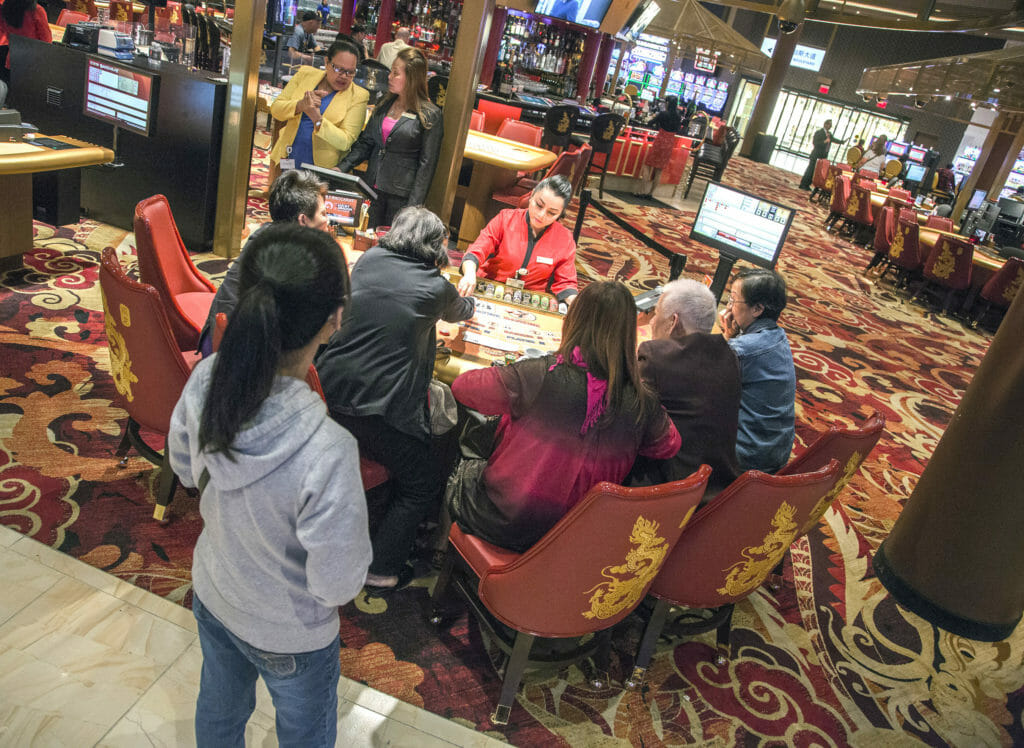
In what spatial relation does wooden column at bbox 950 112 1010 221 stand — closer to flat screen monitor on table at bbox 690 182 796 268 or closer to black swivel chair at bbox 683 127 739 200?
black swivel chair at bbox 683 127 739 200

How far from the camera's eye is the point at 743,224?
4473mm

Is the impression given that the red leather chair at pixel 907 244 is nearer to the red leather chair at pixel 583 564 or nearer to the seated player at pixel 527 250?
the seated player at pixel 527 250

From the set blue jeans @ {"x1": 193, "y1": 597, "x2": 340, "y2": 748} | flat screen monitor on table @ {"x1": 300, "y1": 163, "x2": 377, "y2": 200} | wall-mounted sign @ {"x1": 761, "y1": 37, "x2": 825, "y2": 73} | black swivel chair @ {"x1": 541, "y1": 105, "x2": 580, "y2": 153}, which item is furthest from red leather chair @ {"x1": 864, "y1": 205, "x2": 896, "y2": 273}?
wall-mounted sign @ {"x1": 761, "y1": 37, "x2": 825, "y2": 73}

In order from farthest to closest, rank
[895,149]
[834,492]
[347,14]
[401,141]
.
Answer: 1. [895,149]
2. [347,14]
3. [401,141]
4. [834,492]

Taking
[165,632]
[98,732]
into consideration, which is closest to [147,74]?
[165,632]

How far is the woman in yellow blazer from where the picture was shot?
4633mm

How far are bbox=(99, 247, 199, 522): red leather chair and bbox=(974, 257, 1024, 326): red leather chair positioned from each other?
8053mm

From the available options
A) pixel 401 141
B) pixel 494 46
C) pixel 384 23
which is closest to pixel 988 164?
pixel 494 46

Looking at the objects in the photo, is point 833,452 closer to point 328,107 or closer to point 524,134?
point 328,107

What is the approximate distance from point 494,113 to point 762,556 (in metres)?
7.36

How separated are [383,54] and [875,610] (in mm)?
8193

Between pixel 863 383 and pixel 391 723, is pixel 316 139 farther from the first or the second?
pixel 863 383

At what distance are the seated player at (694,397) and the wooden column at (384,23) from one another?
1140 centimetres

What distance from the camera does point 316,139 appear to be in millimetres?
4812
